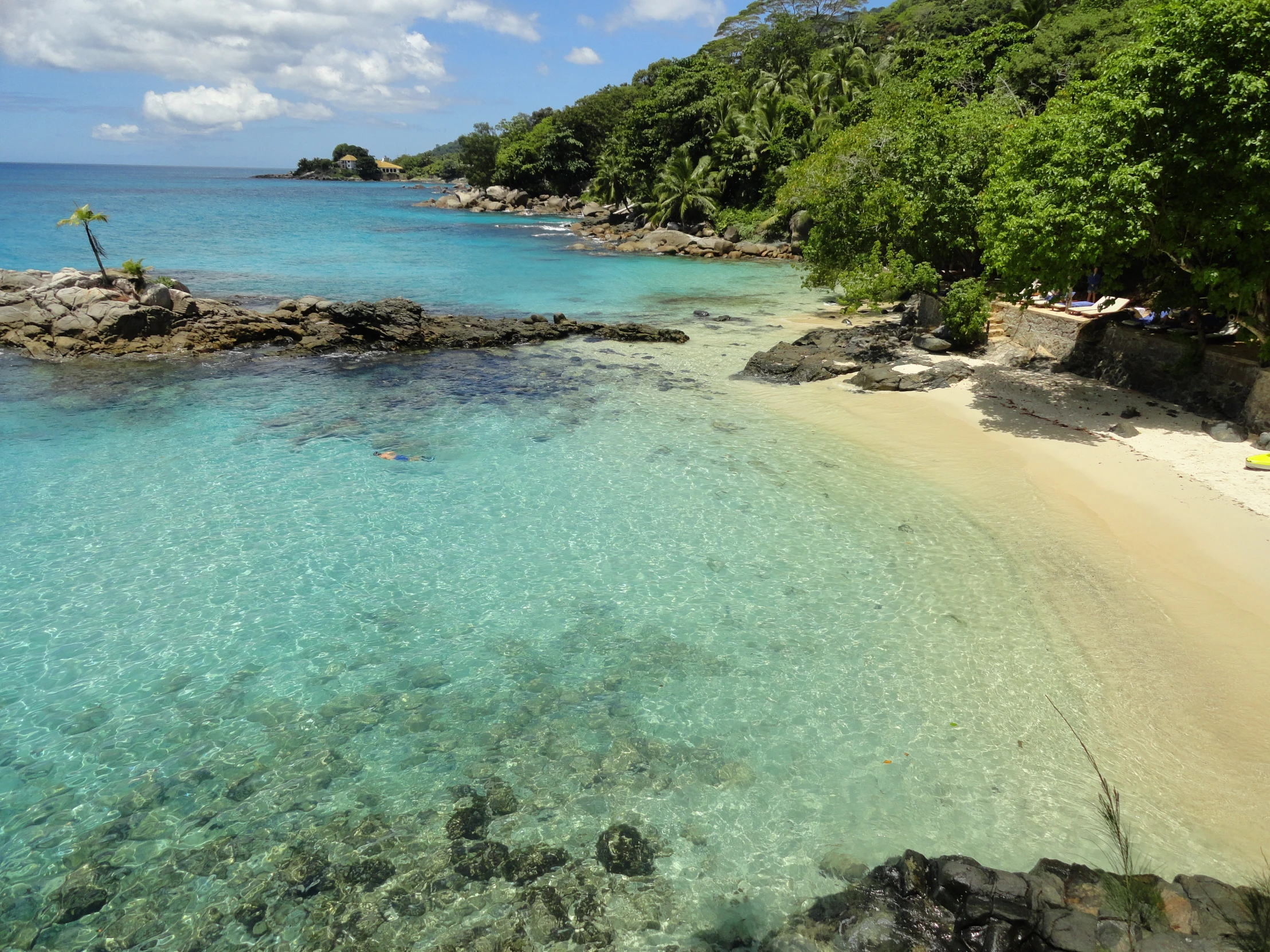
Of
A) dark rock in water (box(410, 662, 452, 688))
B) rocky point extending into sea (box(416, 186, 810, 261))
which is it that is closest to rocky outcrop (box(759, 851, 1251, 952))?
dark rock in water (box(410, 662, 452, 688))

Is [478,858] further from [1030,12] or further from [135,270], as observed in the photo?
[1030,12]

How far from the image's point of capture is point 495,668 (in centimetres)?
957

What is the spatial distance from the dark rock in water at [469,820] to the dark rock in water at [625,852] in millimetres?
1174

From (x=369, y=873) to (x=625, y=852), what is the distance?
2.34 meters

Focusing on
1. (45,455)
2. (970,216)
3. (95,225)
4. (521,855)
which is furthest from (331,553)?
(95,225)

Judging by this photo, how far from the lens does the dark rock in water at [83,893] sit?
636cm

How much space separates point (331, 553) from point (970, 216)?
1968cm

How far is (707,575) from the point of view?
11.6 metres

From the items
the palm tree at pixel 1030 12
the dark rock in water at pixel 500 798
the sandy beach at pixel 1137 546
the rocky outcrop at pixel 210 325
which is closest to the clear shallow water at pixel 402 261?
the rocky outcrop at pixel 210 325

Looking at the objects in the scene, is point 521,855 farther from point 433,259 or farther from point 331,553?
point 433,259

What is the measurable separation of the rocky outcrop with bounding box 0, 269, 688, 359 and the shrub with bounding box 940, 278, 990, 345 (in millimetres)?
9479

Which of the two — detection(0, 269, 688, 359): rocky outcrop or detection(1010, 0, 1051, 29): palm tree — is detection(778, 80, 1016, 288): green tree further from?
detection(1010, 0, 1051, 29): palm tree

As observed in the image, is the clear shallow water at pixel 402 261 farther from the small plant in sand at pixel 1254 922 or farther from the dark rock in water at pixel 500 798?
the small plant in sand at pixel 1254 922

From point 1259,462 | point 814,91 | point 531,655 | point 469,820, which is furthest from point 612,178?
point 469,820
